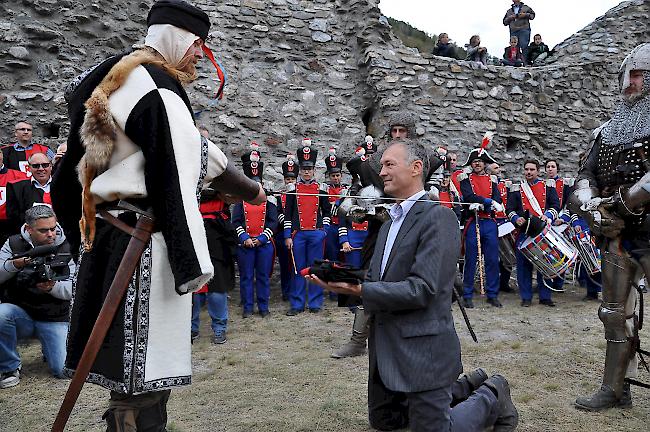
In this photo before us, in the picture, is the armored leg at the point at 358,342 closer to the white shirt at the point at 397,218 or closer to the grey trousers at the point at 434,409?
the grey trousers at the point at 434,409

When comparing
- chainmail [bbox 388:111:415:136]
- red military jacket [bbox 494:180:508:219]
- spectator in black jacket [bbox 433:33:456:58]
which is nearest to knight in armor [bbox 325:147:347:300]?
red military jacket [bbox 494:180:508:219]

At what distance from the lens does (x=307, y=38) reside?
32.9 feet

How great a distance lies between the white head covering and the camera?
2330 millimetres

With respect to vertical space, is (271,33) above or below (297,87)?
above

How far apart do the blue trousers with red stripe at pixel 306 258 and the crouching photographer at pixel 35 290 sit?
3116 millimetres

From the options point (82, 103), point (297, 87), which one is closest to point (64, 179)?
point (82, 103)

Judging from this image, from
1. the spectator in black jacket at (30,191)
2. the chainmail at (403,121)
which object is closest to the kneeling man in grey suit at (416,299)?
the chainmail at (403,121)

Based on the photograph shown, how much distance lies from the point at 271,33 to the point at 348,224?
4193 millimetres

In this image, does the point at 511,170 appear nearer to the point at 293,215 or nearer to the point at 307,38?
the point at 307,38

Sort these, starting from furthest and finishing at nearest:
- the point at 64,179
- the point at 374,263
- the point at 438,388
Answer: the point at 374,263 < the point at 438,388 < the point at 64,179

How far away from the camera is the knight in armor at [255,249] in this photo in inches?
280

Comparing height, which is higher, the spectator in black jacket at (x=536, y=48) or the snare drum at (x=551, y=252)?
the spectator in black jacket at (x=536, y=48)

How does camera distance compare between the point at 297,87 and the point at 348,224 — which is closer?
the point at 348,224

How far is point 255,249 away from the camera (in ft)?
23.6
